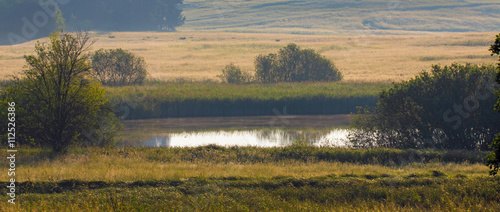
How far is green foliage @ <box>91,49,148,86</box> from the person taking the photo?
44000 millimetres

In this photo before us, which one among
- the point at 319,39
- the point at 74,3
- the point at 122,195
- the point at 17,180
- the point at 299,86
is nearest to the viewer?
the point at 122,195

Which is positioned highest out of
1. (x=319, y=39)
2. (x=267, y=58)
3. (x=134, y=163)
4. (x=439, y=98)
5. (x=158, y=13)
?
(x=158, y=13)

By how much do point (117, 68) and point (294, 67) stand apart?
53.4ft

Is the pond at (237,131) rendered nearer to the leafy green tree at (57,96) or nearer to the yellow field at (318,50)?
the leafy green tree at (57,96)

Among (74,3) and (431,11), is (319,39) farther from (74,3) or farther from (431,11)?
(431,11)

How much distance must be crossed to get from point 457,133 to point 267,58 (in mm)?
28314

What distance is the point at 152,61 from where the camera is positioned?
207 feet

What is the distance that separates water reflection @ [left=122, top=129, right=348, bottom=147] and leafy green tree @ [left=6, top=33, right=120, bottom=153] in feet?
26.0

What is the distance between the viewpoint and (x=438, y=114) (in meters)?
21.0

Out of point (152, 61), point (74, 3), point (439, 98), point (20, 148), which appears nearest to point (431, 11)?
point (74, 3)

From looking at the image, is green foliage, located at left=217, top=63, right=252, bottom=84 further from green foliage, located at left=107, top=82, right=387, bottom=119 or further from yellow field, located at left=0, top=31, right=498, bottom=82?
green foliage, located at left=107, top=82, right=387, bottom=119

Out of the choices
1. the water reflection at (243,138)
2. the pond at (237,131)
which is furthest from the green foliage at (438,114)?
the water reflection at (243,138)

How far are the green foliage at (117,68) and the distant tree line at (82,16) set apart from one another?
203ft

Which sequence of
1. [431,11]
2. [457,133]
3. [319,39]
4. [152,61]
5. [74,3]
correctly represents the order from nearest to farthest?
[457,133] < [152,61] < [319,39] < [74,3] < [431,11]
